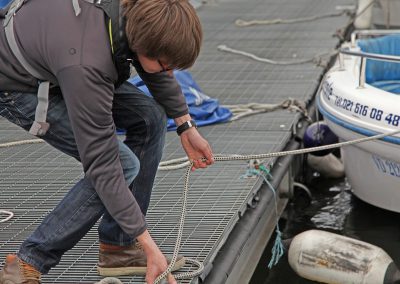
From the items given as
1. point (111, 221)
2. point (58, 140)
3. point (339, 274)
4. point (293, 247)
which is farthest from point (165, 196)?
point (58, 140)

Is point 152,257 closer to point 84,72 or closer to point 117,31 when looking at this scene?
point 84,72

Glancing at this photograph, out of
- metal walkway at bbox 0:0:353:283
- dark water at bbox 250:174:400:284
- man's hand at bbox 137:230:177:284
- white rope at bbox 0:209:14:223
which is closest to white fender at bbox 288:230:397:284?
metal walkway at bbox 0:0:353:283

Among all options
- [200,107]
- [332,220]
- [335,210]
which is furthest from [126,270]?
[335,210]

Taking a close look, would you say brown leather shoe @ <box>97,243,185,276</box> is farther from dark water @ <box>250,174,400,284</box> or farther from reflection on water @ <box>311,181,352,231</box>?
reflection on water @ <box>311,181,352,231</box>

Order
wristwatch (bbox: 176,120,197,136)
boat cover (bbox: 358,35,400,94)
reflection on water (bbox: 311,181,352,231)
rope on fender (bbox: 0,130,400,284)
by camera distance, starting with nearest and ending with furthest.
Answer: rope on fender (bbox: 0,130,400,284) → wristwatch (bbox: 176,120,197,136) → reflection on water (bbox: 311,181,352,231) → boat cover (bbox: 358,35,400,94)

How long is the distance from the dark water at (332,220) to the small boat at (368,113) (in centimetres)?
19

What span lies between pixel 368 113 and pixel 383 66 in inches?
54.1

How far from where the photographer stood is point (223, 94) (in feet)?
24.4

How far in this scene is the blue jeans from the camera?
10.4 feet

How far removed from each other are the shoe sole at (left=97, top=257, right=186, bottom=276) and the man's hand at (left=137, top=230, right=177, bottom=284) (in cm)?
61

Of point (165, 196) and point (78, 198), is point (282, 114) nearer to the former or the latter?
point (165, 196)

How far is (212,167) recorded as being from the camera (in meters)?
5.65

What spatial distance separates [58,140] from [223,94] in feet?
14.1

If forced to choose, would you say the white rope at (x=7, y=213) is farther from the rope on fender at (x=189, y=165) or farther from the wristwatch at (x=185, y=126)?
the wristwatch at (x=185, y=126)
